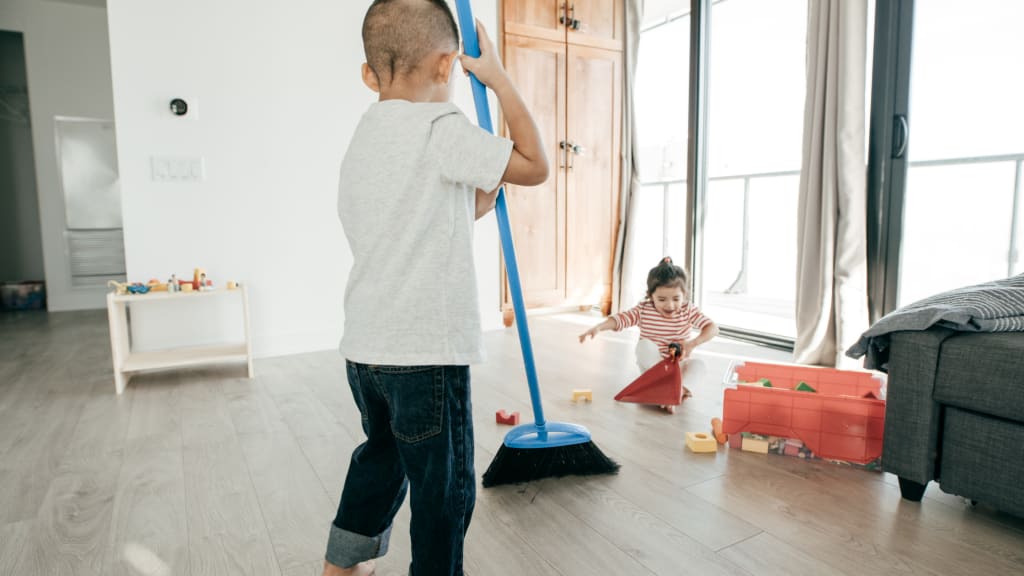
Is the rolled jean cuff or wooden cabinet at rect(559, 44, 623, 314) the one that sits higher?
wooden cabinet at rect(559, 44, 623, 314)

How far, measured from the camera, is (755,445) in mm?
1694

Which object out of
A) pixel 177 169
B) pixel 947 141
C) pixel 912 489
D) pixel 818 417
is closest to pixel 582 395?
pixel 818 417

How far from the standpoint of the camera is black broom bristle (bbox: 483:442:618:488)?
1.48m

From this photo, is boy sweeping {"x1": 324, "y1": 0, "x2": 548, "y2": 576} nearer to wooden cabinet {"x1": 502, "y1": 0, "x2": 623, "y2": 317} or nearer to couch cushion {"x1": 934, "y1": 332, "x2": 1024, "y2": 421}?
couch cushion {"x1": 934, "y1": 332, "x2": 1024, "y2": 421}

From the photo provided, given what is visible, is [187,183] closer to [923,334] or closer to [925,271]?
[923,334]

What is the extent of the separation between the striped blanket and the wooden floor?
346mm

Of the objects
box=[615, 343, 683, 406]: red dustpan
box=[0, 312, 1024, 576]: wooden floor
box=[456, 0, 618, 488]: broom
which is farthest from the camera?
box=[615, 343, 683, 406]: red dustpan

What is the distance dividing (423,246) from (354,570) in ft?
2.15

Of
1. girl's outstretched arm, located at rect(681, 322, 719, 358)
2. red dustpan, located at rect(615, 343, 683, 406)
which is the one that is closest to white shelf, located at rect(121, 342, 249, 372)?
red dustpan, located at rect(615, 343, 683, 406)

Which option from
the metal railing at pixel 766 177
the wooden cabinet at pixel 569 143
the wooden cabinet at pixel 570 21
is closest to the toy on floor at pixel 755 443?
the metal railing at pixel 766 177

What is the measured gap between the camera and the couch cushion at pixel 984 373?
121 cm

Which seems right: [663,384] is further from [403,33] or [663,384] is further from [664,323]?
[403,33]

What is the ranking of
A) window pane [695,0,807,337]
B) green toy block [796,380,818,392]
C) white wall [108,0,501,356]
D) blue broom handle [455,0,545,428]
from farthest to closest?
1. window pane [695,0,807,337]
2. white wall [108,0,501,356]
3. green toy block [796,380,818,392]
4. blue broom handle [455,0,545,428]

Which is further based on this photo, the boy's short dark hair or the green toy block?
the green toy block
